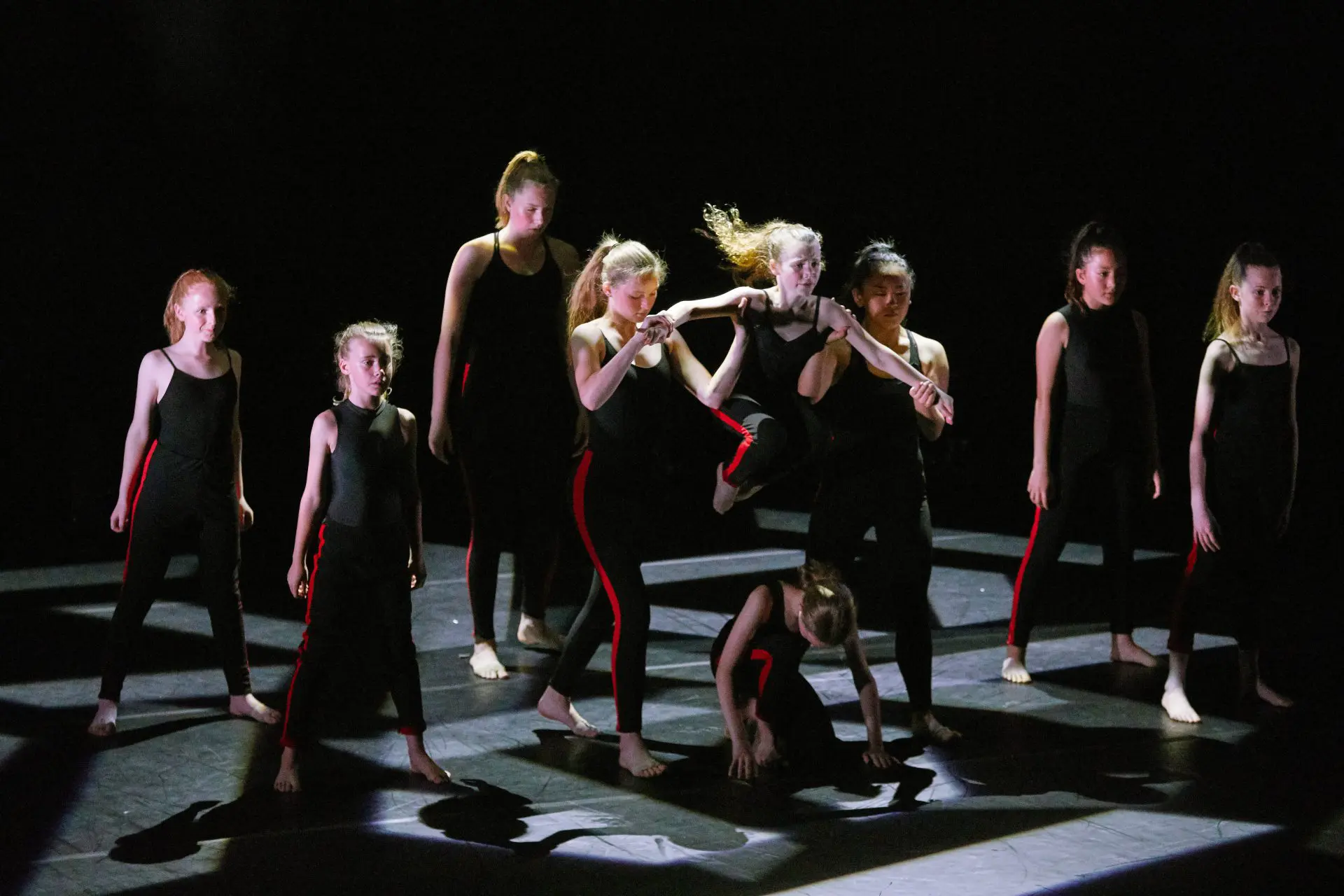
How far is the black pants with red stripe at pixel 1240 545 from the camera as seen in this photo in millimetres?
4000

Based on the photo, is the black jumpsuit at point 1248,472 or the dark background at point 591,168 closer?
the black jumpsuit at point 1248,472

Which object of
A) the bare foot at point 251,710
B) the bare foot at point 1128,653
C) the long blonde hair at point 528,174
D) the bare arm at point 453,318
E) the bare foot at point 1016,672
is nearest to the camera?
the bare foot at point 251,710

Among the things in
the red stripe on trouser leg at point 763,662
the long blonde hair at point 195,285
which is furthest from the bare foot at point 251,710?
the red stripe on trouser leg at point 763,662

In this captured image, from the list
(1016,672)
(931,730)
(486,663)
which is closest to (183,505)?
(486,663)

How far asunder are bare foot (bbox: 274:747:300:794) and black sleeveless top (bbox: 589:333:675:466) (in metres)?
1.02

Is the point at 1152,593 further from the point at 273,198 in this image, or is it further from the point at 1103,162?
the point at 273,198

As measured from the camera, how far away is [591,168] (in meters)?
6.98

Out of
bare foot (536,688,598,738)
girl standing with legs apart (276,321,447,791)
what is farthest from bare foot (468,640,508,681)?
girl standing with legs apart (276,321,447,791)

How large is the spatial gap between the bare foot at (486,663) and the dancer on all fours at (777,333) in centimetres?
104

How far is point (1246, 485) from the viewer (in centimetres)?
399

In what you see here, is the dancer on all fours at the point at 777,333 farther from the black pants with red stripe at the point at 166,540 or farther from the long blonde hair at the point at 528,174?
the black pants with red stripe at the point at 166,540

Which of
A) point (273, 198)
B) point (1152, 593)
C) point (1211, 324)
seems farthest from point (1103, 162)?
point (273, 198)

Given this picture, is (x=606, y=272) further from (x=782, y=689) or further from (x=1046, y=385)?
(x=1046, y=385)

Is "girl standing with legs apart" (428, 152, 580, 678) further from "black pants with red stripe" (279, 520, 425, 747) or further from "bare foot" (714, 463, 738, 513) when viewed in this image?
"black pants with red stripe" (279, 520, 425, 747)
